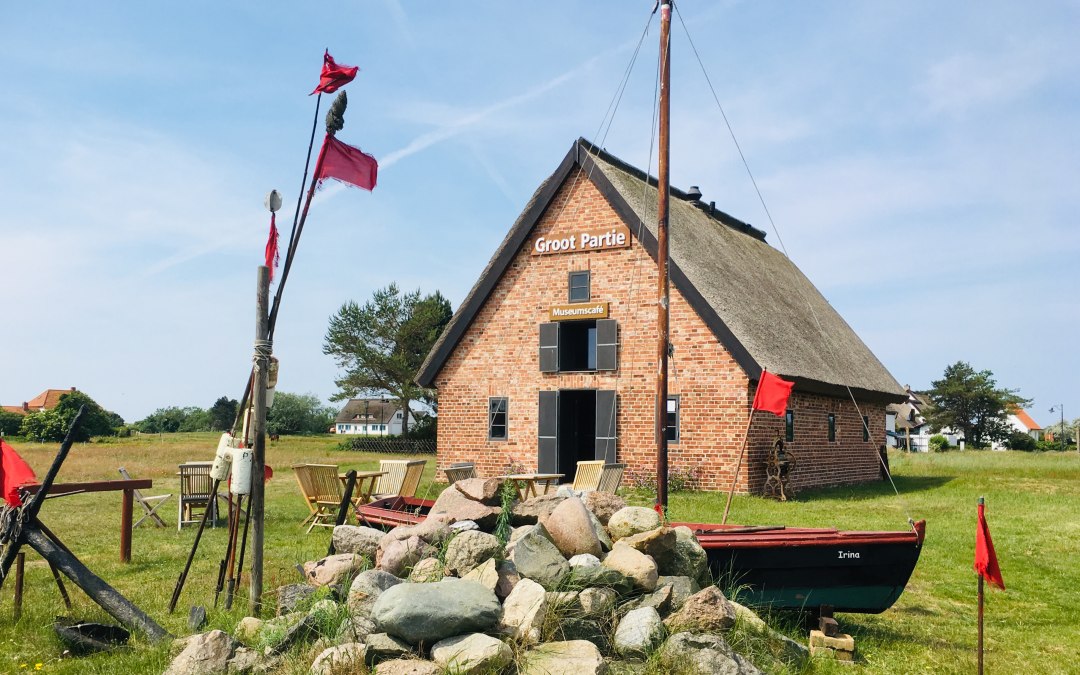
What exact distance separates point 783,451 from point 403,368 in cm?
3644

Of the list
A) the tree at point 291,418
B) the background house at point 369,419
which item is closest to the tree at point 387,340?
the tree at point 291,418

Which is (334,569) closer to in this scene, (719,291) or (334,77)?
(334,77)

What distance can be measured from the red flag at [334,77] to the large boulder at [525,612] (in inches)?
172

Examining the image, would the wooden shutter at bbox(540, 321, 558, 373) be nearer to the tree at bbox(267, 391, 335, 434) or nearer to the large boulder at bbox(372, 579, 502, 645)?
the large boulder at bbox(372, 579, 502, 645)

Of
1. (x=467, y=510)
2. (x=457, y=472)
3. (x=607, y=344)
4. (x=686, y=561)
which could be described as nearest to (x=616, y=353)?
(x=607, y=344)

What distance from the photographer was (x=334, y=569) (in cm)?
688

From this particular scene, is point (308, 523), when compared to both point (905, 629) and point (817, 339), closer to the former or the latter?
point (905, 629)

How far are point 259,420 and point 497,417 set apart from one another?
13.5 m

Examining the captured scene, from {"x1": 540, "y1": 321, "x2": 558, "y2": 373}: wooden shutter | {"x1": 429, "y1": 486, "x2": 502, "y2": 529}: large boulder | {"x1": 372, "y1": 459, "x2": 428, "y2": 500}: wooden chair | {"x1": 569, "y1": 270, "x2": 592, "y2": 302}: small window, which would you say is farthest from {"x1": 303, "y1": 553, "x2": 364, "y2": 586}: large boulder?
{"x1": 569, "y1": 270, "x2": 592, "y2": 302}: small window

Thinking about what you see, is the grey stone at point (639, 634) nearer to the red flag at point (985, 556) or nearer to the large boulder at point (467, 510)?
the large boulder at point (467, 510)

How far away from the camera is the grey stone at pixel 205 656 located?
5.55 meters

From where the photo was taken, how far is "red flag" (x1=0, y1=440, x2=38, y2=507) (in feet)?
22.0

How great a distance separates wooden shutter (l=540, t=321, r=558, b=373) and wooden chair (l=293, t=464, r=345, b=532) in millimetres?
7708

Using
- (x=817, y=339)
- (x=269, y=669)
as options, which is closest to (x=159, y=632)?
(x=269, y=669)
